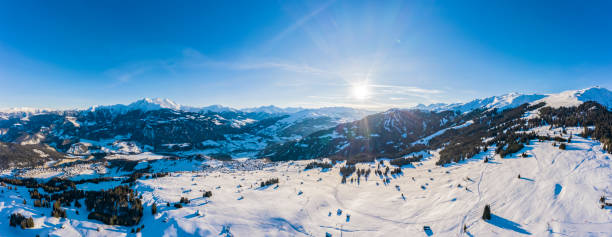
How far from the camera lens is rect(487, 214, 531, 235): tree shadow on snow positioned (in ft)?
37.5

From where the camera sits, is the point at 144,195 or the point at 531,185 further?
the point at 144,195

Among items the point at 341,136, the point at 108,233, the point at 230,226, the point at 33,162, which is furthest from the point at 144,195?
the point at 33,162

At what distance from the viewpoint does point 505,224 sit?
1215 cm

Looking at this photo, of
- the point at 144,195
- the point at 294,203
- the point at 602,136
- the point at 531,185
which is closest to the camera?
the point at 531,185

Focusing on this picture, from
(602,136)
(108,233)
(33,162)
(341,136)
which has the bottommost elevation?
(33,162)

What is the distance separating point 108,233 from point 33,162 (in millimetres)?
269036

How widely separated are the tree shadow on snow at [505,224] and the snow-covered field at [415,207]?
47 mm

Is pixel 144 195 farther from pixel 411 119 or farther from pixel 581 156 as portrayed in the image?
pixel 411 119

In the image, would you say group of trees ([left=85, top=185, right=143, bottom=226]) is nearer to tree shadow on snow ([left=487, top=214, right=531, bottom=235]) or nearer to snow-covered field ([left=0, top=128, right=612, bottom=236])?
snow-covered field ([left=0, top=128, right=612, bottom=236])

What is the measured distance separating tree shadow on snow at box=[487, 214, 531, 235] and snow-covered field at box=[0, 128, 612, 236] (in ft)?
0.15

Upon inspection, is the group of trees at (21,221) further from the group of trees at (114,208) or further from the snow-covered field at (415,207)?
the group of trees at (114,208)

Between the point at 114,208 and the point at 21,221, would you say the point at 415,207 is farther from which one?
the point at 21,221

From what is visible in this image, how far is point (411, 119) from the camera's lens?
451 feet

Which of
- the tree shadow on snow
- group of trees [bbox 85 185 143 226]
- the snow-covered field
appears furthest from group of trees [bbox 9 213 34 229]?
the tree shadow on snow
